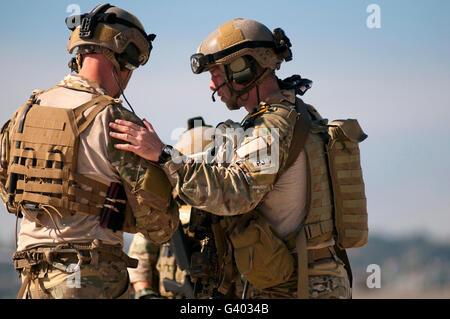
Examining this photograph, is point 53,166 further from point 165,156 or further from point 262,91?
point 262,91

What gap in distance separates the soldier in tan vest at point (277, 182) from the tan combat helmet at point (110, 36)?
2.89 ft

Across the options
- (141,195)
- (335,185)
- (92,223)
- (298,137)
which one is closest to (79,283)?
(92,223)

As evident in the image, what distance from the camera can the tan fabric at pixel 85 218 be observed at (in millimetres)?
6070

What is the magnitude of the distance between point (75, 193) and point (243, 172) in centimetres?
162

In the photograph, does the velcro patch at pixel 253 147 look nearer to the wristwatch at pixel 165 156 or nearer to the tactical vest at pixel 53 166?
the wristwatch at pixel 165 156

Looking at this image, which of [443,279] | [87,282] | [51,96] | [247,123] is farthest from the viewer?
[443,279]

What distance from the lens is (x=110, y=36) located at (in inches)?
261

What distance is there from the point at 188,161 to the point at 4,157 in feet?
5.49

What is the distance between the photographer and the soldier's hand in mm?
6161

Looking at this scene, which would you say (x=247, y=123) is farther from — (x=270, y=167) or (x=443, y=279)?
(x=443, y=279)

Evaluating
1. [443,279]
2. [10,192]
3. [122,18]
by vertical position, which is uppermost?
[122,18]

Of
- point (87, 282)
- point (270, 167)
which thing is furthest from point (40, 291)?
point (270, 167)

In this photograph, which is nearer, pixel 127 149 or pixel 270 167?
pixel 127 149

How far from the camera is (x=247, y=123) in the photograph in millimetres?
7094
